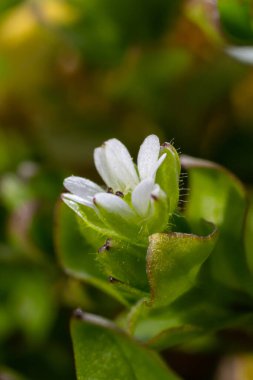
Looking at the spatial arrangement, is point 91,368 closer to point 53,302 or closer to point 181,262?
point 181,262

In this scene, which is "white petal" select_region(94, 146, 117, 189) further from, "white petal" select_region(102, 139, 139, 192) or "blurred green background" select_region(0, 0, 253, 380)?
"blurred green background" select_region(0, 0, 253, 380)

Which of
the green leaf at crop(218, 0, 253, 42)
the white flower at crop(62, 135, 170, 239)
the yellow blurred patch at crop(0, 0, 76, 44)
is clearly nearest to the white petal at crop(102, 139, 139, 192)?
the white flower at crop(62, 135, 170, 239)

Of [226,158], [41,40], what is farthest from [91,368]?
[41,40]

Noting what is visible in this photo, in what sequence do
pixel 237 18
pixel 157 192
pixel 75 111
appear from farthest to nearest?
pixel 75 111 → pixel 237 18 → pixel 157 192

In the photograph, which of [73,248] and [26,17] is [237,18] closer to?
[73,248]

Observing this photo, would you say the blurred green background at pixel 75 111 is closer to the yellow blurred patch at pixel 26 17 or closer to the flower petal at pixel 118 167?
the yellow blurred patch at pixel 26 17

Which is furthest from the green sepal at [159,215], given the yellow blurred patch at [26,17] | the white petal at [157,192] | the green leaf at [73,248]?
the yellow blurred patch at [26,17]

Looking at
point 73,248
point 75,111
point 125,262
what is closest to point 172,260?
point 125,262
